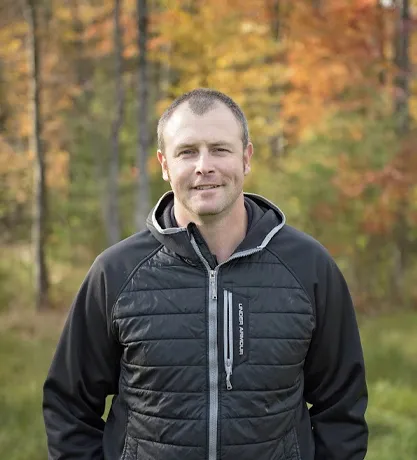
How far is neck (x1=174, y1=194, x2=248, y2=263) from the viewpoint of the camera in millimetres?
2367

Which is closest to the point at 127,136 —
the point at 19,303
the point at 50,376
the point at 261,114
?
the point at 261,114

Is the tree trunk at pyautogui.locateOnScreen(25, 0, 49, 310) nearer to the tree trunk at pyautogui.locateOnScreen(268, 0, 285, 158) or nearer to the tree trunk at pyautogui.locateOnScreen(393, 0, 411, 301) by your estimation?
the tree trunk at pyautogui.locateOnScreen(268, 0, 285, 158)

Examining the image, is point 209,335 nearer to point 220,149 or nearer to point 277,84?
point 220,149

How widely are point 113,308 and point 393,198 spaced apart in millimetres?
10356

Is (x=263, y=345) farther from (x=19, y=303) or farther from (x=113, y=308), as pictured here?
(x=19, y=303)

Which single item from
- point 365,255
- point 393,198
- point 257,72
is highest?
point 257,72

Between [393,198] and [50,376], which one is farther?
[393,198]

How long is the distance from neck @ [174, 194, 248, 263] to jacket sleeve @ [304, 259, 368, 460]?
34cm

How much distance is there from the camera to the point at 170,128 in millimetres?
2354

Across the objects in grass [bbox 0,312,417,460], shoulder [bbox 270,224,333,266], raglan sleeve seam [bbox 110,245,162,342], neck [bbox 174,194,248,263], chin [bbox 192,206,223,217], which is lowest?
grass [bbox 0,312,417,460]

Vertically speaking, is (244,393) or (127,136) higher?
(127,136)

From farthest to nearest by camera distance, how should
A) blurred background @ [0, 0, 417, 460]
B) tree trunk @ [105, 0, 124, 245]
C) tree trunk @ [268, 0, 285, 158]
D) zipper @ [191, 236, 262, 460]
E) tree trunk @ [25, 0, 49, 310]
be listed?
1. tree trunk @ [268, 0, 285, 158]
2. tree trunk @ [105, 0, 124, 245]
3. tree trunk @ [25, 0, 49, 310]
4. blurred background @ [0, 0, 417, 460]
5. zipper @ [191, 236, 262, 460]

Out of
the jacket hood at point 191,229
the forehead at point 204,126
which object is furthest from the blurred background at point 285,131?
the forehead at point 204,126

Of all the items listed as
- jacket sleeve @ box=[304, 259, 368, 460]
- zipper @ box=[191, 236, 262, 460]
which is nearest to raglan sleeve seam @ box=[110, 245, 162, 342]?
zipper @ box=[191, 236, 262, 460]
